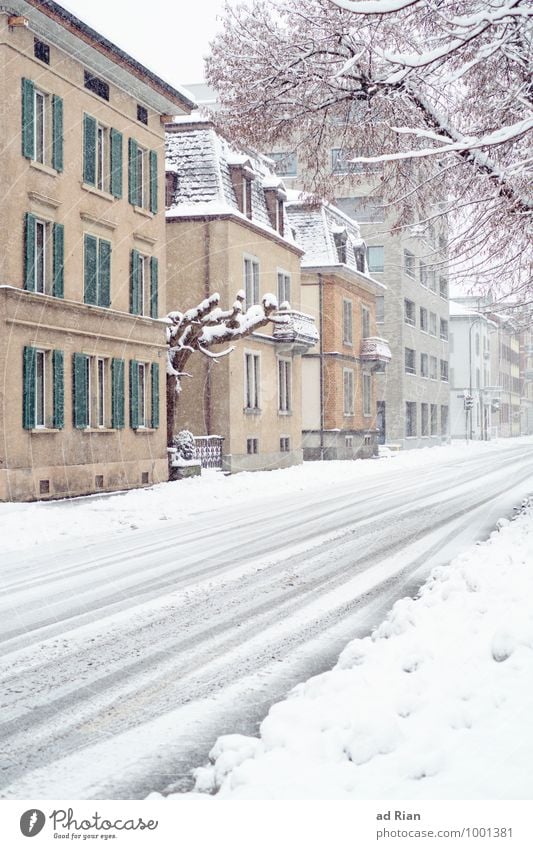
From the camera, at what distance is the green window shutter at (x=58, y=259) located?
21531 mm

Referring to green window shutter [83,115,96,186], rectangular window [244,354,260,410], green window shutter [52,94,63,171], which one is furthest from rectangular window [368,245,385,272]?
green window shutter [52,94,63,171]

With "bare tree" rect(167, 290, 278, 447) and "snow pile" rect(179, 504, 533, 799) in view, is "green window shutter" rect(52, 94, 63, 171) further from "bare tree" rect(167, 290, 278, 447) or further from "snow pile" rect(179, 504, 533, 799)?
"snow pile" rect(179, 504, 533, 799)

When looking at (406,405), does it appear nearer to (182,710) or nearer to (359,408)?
(359,408)

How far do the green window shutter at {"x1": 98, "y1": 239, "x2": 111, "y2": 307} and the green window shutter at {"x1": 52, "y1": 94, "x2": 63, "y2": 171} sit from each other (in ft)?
8.32

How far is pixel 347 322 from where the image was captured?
45.0 meters

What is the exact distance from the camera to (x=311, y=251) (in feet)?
140

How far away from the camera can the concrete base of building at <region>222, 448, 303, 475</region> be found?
31.1 meters

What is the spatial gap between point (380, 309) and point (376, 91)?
4476 centimetres

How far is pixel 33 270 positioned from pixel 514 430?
8452cm

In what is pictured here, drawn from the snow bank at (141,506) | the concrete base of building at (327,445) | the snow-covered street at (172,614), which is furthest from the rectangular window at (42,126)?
the concrete base of building at (327,445)

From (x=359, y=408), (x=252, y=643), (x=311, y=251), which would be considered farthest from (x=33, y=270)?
(x=359, y=408)

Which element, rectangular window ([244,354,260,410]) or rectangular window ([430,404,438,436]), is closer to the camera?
rectangular window ([244,354,260,410])

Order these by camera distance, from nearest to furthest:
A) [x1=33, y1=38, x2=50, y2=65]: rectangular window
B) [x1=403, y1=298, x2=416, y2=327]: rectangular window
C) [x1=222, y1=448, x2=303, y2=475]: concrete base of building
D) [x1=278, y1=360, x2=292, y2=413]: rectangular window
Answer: [x1=33, y1=38, x2=50, y2=65]: rectangular window
[x1=222, y1=448, x2=303, y2=475]: concrete base of building
[x1=278, y1=360, x2=292, y2=413]: rectangular window
[x1=403, y1=298, x2=416, y2=327]: rectangular window

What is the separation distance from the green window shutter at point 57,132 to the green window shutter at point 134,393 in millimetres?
5561
